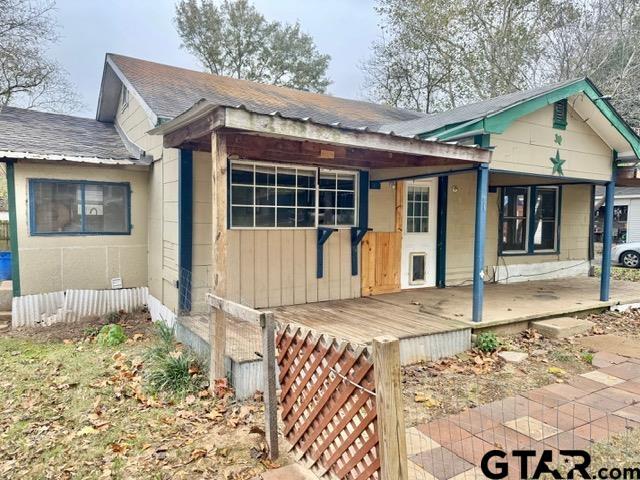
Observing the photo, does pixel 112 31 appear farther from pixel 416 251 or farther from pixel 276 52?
pixel 416 251

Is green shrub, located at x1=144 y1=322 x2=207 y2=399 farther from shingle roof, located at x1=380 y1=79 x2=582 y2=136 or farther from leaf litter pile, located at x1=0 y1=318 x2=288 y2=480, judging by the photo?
shingle roof, located at x1=380 y1=79 x2=582 y2=136

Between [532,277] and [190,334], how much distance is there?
7.47 meters

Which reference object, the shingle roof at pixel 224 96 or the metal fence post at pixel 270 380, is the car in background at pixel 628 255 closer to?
the shingle roof at pixel 224 96

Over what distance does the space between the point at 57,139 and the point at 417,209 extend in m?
6.17

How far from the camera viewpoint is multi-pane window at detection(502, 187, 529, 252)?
8.80 metres

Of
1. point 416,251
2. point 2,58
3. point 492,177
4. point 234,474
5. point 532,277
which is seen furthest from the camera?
point 2,58

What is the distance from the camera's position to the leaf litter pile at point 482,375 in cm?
368

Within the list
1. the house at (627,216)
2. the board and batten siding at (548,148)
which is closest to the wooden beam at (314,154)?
the board and batten siding at (548,148)

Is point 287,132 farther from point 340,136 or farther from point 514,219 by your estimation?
point 514,219

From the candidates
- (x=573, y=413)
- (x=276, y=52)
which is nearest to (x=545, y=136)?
(x=573, y=413)

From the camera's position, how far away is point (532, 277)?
913cm

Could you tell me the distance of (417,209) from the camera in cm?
756

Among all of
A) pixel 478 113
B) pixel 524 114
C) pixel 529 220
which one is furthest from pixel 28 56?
pixel 529 220

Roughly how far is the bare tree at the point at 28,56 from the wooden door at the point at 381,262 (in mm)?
14053
